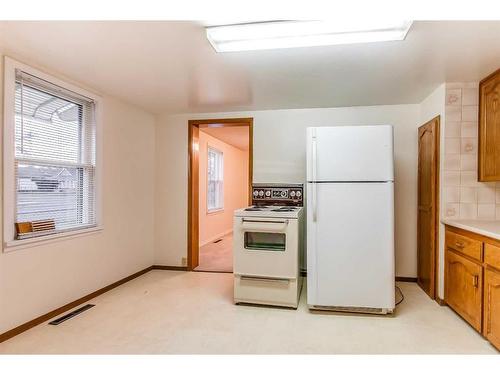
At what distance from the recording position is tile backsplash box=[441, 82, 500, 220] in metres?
2.82

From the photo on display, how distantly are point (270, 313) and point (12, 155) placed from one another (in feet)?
7.95

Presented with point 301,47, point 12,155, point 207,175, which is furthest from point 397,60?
point 207,175

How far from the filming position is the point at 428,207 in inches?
124

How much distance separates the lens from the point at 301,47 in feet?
6.83

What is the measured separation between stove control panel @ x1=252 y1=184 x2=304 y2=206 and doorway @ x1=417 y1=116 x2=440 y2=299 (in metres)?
1.35

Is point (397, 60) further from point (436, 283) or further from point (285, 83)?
point (436, 283)

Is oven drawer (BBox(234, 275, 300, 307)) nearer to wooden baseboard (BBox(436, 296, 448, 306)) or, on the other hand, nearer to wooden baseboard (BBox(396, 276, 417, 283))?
wooden baseboard (BBox(436, 296, 448, 306))

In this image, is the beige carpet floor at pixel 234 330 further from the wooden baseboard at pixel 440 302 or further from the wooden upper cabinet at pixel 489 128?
the wooden upper cabinet at pixel 489 128

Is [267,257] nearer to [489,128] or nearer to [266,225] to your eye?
[266,225]

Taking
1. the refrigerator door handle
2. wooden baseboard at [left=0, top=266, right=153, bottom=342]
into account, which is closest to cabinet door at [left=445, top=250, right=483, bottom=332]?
the refrigerator door handle

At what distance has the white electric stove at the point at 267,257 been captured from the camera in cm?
281

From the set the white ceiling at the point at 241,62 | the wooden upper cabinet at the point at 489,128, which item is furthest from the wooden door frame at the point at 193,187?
the wooden upper cabinet at the point at 489,128

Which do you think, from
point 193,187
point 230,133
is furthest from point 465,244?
point 230,133

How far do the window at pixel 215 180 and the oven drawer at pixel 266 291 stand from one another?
3.37 metres
